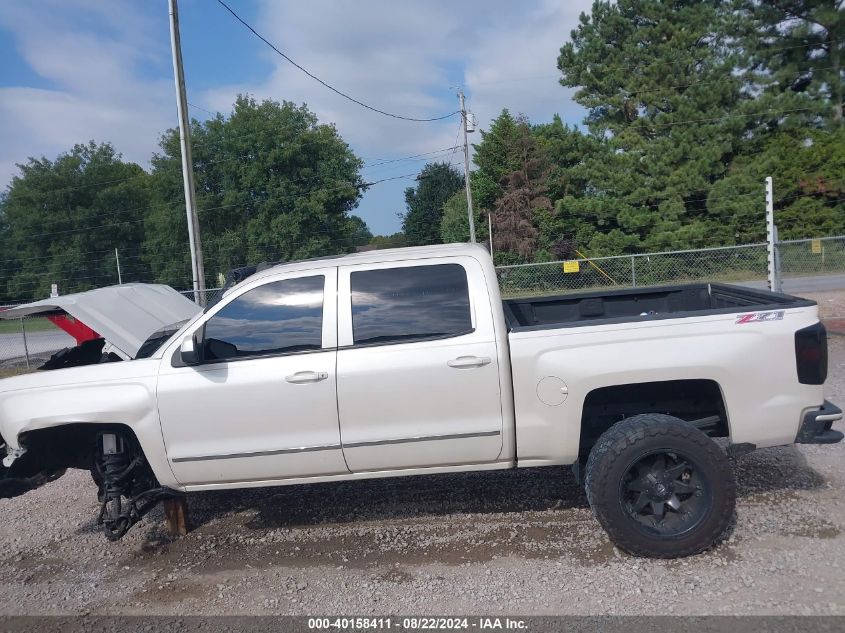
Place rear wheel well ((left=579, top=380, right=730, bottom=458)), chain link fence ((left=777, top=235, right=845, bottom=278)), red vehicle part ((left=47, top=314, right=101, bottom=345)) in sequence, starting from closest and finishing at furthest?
rear wheel well ((left=579, top=380, right=730, bottom=458)), red vehicle part ((left=47, top=314, right=101, bottom=345)), chain link fence ((left=777, top=235, right=845, bottom=278))

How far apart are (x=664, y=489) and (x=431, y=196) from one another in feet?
207

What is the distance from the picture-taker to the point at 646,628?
3340mm

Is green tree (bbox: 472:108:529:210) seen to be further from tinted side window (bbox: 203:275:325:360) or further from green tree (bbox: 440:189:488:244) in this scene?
tinted side window (bbox: 203:275:325:360)

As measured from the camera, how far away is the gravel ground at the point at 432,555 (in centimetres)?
373

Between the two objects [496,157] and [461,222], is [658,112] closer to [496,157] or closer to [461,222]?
[496,157]

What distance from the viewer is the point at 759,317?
4.08 meters

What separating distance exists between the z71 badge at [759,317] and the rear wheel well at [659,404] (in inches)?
20.5

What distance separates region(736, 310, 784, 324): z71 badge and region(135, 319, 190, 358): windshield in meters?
3.87

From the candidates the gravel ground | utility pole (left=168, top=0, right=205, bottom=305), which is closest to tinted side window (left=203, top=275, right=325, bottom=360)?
the gravel ground

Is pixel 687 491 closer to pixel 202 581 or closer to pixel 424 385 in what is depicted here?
pixel 424 385

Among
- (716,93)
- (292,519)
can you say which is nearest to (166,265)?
(716,93)

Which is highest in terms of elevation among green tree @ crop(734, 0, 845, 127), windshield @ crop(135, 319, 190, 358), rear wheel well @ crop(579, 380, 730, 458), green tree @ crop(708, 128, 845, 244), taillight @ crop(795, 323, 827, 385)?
green tree @ crop(734, 0, 845, 127)

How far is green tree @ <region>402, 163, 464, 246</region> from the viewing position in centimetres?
6297

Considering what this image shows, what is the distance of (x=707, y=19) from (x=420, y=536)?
33454 mm
